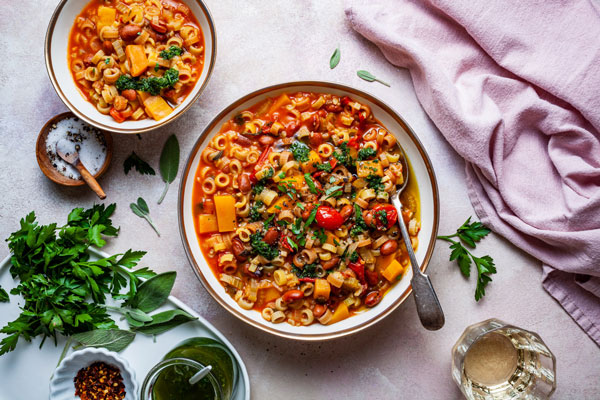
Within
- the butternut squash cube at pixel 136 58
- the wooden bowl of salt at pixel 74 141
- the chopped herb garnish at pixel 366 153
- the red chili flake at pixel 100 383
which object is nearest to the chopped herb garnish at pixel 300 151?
the chopped herb garnish at pixel 366 153

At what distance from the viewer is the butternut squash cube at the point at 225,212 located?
4.35m

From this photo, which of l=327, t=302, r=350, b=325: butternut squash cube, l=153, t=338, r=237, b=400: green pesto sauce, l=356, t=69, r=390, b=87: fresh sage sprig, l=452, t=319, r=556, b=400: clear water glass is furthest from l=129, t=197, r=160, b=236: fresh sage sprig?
l=452, t=319, r=556, b=400: clear water glass

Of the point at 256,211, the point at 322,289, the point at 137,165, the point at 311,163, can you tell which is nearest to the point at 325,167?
the point at 311,163

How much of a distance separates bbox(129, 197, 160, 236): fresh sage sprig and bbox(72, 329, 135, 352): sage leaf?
3.35 feet

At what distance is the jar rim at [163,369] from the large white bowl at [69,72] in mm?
2069

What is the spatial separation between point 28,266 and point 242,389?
2.29 metres

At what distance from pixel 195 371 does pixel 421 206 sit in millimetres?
2516

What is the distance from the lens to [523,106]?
4496 mm

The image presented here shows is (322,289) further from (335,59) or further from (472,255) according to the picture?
(335,59)

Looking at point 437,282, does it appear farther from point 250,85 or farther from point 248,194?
point 250,85

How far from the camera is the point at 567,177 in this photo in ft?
14.8

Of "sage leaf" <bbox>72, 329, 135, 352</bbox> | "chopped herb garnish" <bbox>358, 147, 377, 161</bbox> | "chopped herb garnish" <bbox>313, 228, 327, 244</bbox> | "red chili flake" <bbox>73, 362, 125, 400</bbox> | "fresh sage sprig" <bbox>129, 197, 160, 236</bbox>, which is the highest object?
"chopped herb garnish" <bbox>358, 147, 377, 161</bbox>

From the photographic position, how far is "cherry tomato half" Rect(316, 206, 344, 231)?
13.8ft

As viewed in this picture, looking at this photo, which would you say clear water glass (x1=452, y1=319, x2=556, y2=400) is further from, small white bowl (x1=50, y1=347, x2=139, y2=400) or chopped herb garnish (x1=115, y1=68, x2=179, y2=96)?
chopped herb garnish (x1=115, y1=68, x2=179, y2=96)
